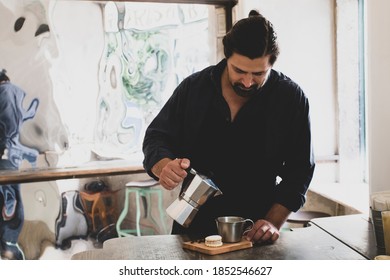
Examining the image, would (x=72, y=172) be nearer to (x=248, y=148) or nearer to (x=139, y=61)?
(x=139, y=61)

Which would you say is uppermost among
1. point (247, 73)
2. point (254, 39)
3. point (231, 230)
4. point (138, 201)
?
point (254, 39)

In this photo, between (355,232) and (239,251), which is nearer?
(239,251)

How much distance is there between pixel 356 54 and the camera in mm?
3502

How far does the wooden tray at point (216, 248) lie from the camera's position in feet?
4.74

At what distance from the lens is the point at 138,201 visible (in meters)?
3.67

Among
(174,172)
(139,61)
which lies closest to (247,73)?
(174,172)

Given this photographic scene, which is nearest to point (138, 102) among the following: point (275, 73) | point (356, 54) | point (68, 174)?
point (68, 174)

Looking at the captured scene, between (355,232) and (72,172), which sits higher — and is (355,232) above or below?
above

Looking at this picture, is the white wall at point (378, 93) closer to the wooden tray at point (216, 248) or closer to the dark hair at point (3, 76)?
the wooden tray at point (216, 248)

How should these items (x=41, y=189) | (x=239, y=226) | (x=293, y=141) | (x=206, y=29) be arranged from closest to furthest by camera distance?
(x=239, y=226) → (x=293, y=141) → (x=41, y=189) → (x=206, y=29)

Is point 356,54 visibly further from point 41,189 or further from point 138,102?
point 41,189

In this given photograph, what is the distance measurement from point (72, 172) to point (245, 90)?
2.12 meters
